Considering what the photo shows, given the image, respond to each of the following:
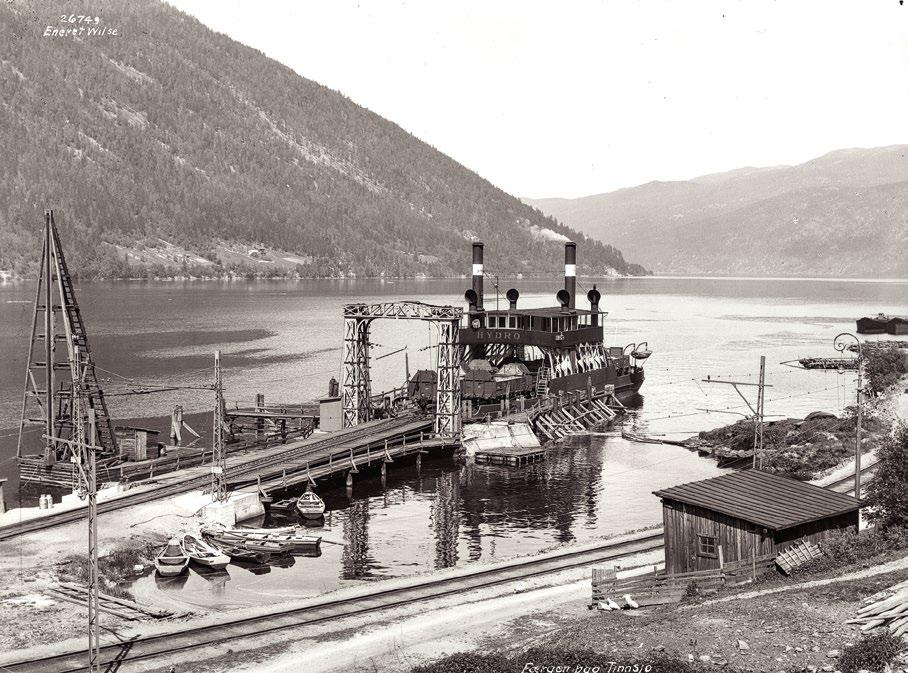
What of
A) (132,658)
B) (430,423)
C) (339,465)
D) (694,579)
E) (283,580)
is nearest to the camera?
(132,658)

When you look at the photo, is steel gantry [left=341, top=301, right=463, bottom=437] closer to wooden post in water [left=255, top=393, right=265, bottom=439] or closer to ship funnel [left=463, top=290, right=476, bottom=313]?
wooden post in water [left=255, top=393, right=265, bottom=439]

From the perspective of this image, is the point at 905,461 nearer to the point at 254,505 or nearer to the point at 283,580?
the point at 283,580

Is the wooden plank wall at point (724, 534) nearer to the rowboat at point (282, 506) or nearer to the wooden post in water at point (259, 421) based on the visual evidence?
the rowboat at point (282, 506)

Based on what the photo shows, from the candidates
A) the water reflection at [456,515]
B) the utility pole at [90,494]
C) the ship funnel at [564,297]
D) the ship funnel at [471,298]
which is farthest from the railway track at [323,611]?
the ship funnel at [564,297]

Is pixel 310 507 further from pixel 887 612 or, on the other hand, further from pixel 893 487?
pixel 887 612

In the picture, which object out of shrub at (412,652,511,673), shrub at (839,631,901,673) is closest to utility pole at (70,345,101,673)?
shrub at (412,652,511,673)

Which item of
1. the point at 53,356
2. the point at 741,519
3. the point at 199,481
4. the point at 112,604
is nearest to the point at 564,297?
the point at 199,481

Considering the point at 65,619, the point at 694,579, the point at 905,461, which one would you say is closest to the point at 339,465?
the point at 65,619

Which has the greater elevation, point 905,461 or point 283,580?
point 905,461
